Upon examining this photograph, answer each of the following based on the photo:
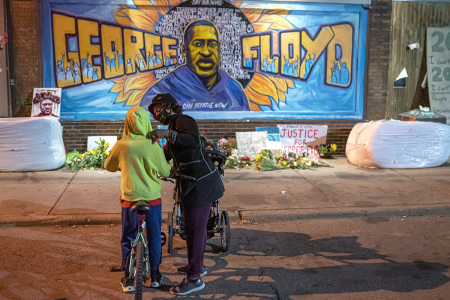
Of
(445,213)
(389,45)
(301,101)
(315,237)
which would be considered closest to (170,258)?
(315,237)

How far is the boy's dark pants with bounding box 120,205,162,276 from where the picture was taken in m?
4.06

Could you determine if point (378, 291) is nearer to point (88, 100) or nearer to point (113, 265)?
point (113, 265)

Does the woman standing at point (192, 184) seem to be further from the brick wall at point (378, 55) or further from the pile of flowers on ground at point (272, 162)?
the brick wall at point (378, 55)

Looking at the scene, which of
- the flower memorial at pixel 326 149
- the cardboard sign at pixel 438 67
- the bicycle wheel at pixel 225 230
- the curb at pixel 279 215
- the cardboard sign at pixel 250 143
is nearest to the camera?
the bicycle wheel at pixel 225 230

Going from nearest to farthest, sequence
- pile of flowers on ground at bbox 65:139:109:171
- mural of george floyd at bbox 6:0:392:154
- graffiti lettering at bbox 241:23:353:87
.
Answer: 1. pile of flowers on ground at bbox 65:139:109:171
2. mural of george floyd at bbox 6:0:392:154
3. graffiti lettering at bbox 241:23:353:87

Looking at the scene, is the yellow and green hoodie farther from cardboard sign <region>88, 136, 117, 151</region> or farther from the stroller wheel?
cardboard sign <region>88, 136, 117, 151</region>

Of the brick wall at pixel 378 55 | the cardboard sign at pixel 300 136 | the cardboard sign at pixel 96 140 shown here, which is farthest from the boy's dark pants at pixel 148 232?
the brick wall at pixel 378 55

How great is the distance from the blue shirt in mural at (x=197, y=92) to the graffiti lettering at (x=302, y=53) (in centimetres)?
63

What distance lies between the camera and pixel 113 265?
4781 mm

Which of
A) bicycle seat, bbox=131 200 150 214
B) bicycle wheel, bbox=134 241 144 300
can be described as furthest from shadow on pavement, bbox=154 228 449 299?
bicycle seat, bbox=131 200 150 214

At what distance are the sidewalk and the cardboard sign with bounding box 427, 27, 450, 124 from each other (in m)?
2.78

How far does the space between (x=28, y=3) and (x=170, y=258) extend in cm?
765

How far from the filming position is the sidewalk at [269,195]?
6.54m

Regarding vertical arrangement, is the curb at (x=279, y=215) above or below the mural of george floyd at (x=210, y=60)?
below
